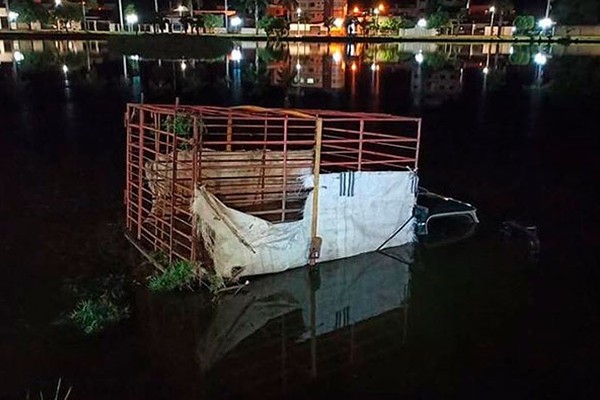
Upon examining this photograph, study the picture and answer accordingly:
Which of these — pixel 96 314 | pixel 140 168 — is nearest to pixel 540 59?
pixel 140 168

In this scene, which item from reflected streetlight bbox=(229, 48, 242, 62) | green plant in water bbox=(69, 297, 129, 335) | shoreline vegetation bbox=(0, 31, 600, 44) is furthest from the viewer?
shoreline vegetation bbox=(0, 31, 600, 44)

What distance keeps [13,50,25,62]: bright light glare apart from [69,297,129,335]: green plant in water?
45688 mm

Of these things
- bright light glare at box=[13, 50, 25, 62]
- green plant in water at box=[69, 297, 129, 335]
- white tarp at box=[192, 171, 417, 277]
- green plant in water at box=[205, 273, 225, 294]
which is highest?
bright light glare at box=[13, 50, 25, 62]

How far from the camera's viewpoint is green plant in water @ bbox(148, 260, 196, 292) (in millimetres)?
9359

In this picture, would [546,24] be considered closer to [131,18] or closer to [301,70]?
[301,70]

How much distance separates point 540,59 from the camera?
5372 cm

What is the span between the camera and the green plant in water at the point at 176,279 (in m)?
9.36

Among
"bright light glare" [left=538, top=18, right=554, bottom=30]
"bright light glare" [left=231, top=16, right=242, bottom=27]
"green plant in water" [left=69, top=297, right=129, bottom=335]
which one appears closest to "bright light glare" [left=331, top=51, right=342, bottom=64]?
"bright light glare" [left=231, top=16, right=242, bottom=27]

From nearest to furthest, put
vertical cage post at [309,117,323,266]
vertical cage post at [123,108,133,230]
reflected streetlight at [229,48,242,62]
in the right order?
1. vertical cage post at [309,117,323,266]
2. vertical cage post at [123,108,133,230]
3. reflected streetlight at [229,48,242,62]

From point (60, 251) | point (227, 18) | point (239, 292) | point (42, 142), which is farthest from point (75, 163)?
point (227, 18)

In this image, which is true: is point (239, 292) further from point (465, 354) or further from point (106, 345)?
point (465, 354)

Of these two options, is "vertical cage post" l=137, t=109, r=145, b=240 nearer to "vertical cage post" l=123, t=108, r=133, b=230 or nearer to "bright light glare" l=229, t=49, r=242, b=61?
"vertical cage post" l=123, t=108, r=133, b=230

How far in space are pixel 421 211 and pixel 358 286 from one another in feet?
8.93

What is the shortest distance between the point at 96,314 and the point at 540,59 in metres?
53.7
